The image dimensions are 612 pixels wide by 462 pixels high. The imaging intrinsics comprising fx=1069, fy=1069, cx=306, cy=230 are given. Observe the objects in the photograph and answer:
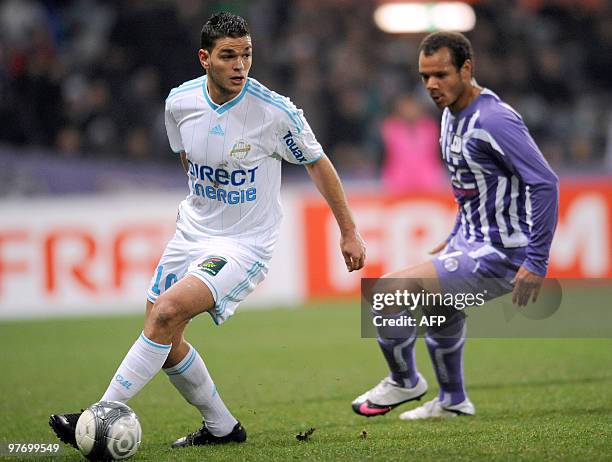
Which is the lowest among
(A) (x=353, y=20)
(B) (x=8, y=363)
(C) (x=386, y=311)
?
(B) (x=8, y=363)

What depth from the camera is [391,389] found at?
5.90m

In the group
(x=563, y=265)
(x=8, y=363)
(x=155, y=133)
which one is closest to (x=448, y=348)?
(x=8, y=363)

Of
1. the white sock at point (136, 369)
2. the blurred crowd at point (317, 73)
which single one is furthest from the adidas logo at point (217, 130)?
the blurred crowd at point (317, 73)

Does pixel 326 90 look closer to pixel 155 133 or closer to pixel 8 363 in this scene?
pixel 155 133

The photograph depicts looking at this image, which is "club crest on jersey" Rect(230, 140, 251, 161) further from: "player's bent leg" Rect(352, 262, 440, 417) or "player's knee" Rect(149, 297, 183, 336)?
"player's bent leg" Rect(352, 262, 440, 417)

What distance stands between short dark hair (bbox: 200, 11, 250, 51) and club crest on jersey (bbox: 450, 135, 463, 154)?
1.32 m

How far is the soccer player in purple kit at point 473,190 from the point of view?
5410 mm

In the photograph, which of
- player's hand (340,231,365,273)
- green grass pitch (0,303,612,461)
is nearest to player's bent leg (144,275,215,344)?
green grass pitch (0,303,612,461)

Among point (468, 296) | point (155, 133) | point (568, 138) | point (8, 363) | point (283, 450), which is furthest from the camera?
point (568, 138)

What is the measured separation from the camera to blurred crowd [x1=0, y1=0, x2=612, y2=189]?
13.3 meters

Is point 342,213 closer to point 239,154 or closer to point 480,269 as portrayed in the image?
point 239,154

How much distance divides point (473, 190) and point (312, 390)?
2078mm

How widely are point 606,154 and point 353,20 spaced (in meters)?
4.11

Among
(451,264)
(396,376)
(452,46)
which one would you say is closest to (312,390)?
(396,376)
